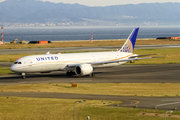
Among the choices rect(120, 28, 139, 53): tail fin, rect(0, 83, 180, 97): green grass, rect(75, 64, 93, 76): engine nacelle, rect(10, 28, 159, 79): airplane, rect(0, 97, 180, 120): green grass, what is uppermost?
rect(120, 28, 139, 53): tail fin

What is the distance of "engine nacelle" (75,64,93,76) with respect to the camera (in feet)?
188

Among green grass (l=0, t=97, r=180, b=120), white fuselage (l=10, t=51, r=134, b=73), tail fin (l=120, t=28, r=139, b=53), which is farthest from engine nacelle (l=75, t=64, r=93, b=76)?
green grass (l=0, t=97, r=180, b=120)

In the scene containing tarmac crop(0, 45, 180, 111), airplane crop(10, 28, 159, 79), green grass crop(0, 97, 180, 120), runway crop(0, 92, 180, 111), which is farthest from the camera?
airplane crop(10, 28, 159, 79)

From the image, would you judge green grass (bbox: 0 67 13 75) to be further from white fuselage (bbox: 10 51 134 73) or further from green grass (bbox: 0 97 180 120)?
green grass (bbox: 0 97 180 120)

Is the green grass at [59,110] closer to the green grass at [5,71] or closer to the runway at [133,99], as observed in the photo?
the runway at [133,99]

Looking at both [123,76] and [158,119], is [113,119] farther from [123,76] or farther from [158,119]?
[123,76]

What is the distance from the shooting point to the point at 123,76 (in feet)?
198

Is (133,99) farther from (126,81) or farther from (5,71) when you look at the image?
(5,71)

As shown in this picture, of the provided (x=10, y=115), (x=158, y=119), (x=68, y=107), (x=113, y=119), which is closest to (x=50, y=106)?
(x=68, y=107)

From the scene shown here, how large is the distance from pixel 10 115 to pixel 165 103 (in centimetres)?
1813

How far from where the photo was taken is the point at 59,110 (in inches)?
1299

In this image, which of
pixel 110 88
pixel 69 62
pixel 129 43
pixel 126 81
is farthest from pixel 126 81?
pixel 129 43

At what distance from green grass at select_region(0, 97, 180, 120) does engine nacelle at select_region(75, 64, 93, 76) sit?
20.1 m

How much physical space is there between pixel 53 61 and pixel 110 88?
581 inches
